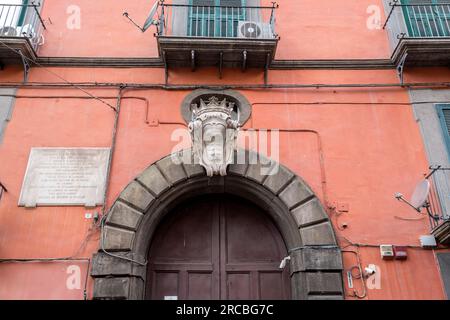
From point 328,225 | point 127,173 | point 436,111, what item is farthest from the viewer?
point 436,111

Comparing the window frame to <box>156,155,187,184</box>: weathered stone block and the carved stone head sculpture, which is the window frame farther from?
<box>156,155,187,184</box>: weathered stone block

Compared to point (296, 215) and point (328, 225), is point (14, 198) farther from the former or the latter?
point (328, 225)

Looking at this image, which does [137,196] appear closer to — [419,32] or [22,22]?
[22,22]

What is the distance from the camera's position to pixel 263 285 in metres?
6.47

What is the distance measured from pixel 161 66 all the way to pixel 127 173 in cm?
219

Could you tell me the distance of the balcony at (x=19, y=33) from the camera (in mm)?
7109

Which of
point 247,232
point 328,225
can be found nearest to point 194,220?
point 247,232

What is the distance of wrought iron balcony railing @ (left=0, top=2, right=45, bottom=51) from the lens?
7523 mm

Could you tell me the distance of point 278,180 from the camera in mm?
6586

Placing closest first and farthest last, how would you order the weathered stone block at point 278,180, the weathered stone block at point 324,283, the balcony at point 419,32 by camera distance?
the weathered stone block at point 324,283, the weathered stone block at point 278,180, the balcony at point 419,32

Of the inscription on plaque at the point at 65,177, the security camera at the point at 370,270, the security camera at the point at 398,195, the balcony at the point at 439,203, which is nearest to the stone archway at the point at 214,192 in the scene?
the security camera at the point at 370,270

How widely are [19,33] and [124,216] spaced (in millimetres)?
4001

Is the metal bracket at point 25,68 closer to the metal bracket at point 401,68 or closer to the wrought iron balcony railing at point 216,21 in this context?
the wrought iron balcony railing at point 216,21

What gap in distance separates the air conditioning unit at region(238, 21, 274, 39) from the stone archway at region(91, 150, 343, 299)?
224 centimetres
